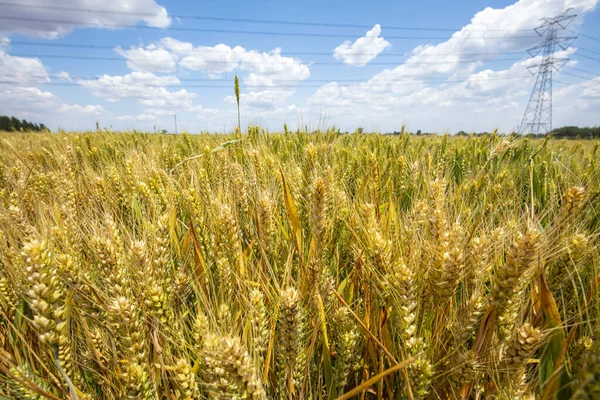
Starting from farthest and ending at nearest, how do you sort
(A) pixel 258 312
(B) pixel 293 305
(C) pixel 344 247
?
(C) pixel 344 247 < (A) pixel 258 312 < (B) pixel 293 305

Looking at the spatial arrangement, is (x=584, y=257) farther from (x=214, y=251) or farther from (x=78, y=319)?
→ (x=78, y=319)

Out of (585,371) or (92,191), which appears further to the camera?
(92,191)

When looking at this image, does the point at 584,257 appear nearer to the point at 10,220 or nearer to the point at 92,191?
the point at 10,220

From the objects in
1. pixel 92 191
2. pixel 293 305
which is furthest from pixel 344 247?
pixel 92 191

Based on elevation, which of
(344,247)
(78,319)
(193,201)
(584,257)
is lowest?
(78,319)

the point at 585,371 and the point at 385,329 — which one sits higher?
the point at 585,371

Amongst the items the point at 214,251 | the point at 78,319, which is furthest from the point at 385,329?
the point at 78,319

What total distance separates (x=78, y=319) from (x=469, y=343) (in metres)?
1.54

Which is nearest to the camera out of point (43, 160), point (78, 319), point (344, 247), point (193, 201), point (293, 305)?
point (293, 305)

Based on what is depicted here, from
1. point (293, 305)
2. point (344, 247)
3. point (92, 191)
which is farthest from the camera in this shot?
point (92, 191)

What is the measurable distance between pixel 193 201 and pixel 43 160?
3889mm

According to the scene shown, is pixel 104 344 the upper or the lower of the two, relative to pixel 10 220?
lower

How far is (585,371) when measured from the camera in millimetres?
571

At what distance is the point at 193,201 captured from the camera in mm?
1252
